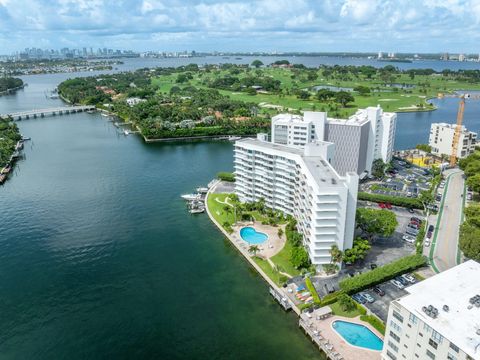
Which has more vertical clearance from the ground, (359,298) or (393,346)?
(393,346)

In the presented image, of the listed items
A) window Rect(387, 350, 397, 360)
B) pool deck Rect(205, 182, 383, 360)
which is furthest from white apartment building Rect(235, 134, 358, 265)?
window Rect(387, 350, 397, 360)

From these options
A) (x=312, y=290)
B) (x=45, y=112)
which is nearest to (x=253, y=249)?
(x=312, y=290)

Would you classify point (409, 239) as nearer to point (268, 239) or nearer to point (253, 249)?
point (268, 239)

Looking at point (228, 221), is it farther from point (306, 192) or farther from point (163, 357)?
point (163, 357)

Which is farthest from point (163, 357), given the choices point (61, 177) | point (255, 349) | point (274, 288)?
point (61, 177)

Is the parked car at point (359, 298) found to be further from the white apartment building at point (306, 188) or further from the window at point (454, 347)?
the window at point (454, 347)

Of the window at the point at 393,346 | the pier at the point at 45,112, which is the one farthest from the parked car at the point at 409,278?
the pier at the point at 45,112
